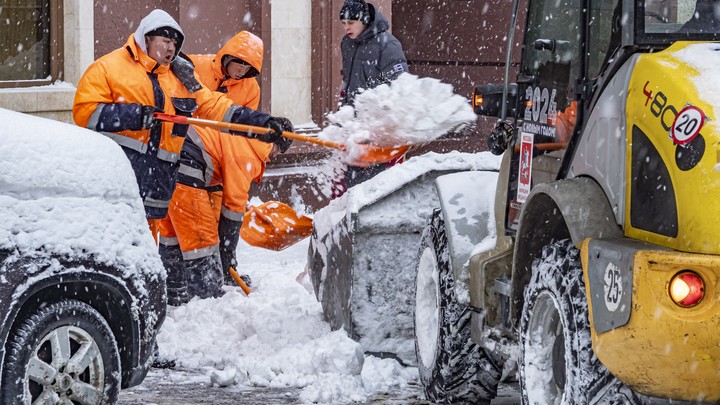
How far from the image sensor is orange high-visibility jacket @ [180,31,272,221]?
812cm

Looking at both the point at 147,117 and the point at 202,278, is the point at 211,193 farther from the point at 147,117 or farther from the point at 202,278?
the point at 147,117

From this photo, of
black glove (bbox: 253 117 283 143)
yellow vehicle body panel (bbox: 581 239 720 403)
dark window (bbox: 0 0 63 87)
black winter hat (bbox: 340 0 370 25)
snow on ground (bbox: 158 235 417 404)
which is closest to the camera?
yellow vehicle body panel (bbox: 581 239 720 403)

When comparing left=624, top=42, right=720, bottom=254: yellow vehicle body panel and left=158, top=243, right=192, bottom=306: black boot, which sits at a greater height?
left=624, top=42, right=720, bottom=254: yellow vehicle body panel

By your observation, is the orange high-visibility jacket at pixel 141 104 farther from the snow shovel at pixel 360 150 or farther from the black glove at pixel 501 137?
the black glove at pixel 501 137

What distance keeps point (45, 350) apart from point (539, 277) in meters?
1.87

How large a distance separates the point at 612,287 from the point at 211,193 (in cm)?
491

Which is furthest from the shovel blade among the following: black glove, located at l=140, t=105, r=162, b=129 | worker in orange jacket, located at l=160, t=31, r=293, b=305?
black glove, located at l=140, t=105, r=162, b=129

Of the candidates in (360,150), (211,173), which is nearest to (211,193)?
(211,173)

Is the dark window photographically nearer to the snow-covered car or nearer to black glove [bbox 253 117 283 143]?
black glove [bbox 253 117 283 143]

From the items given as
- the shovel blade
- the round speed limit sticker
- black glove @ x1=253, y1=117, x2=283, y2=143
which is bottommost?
the shovel blade

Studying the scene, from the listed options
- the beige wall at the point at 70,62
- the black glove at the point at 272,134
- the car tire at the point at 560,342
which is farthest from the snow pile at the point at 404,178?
the beige wall at the point at 70,62

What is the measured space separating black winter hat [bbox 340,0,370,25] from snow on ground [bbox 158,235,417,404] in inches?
82.3

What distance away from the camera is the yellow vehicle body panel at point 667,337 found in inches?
136

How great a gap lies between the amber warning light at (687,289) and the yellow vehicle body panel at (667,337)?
0.05ft
